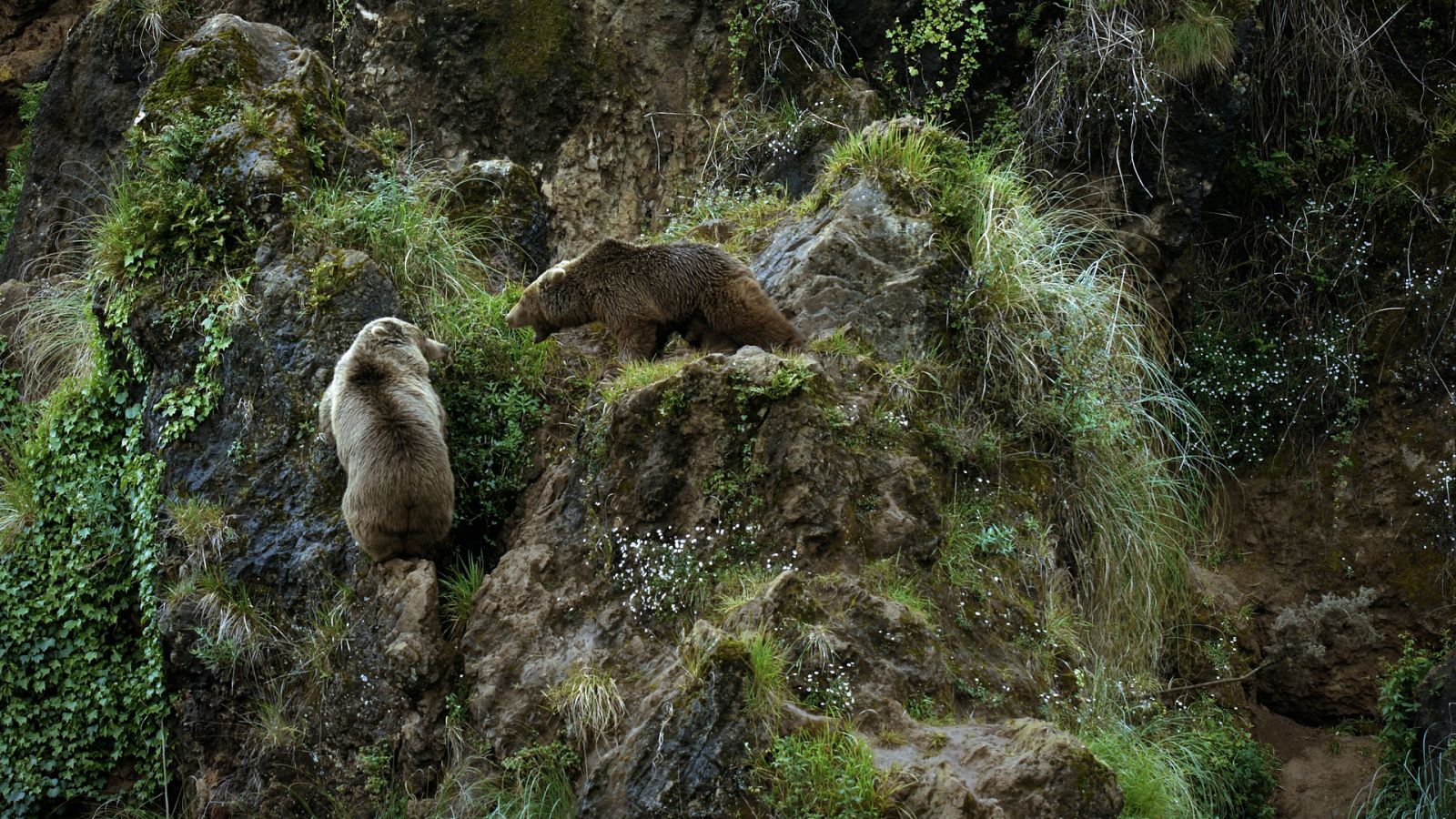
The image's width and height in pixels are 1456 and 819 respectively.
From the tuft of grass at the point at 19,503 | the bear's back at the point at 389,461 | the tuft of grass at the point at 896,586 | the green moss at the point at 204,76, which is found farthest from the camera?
the green moss at the point at 204,76

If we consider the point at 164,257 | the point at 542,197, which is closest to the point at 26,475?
the point at 164,257

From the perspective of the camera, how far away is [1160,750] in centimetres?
684

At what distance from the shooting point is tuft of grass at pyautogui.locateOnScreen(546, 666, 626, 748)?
585cm

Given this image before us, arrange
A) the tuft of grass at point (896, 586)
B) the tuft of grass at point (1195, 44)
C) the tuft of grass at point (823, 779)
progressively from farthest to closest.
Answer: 1. the tuft of grass at point (1195, 44)
2. the tuft of grass at point (896, 586)
3. the tuft of grass at point (823, 779)

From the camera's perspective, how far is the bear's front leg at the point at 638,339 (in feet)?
24.6

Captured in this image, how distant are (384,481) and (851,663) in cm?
247

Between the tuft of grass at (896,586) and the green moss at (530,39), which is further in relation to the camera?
the green moss at (530,39)

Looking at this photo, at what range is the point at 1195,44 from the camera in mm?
9594

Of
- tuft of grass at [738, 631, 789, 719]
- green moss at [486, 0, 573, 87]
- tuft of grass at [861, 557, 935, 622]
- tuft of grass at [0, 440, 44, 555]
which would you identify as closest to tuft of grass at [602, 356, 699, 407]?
tuft of grass at [861, 557, 935, 622]

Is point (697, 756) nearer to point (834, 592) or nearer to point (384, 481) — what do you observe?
point (834, 592)

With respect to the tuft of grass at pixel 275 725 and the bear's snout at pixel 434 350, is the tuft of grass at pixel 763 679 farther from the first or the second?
the bear's snout at pixel 434 350

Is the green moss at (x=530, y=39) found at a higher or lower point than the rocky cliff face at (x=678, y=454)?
higher

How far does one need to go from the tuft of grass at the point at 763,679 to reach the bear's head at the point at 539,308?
3.01 m

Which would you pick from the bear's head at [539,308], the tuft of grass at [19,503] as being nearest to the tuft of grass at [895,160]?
the bear's head at [539,308]
